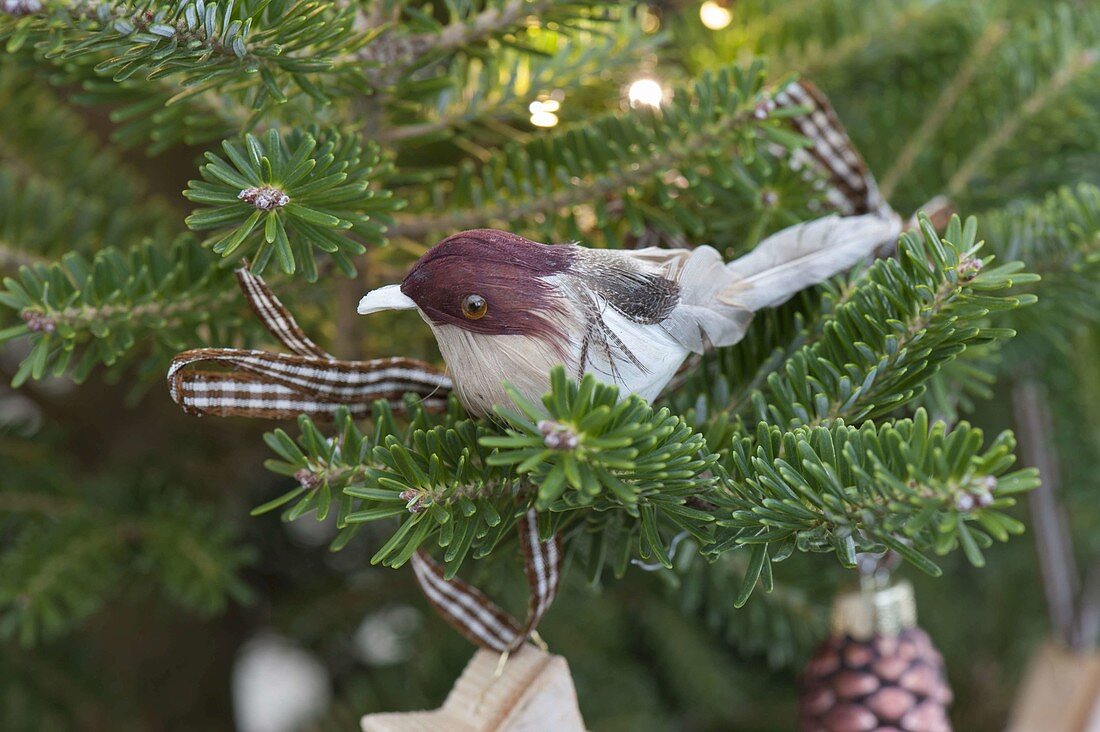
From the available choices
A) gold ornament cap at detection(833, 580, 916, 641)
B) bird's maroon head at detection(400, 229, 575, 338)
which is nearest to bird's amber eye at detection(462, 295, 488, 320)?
bird's maroon head at detection(400, 229, 575, 338)

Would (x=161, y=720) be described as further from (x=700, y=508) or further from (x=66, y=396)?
(x=700, y=508)

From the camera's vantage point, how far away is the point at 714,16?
19.4 inches

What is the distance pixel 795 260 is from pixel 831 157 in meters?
0.08

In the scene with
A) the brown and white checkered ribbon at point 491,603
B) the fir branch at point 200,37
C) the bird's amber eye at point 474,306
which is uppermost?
the fir branch at point 200,37

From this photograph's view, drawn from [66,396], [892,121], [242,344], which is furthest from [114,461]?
[892,121]

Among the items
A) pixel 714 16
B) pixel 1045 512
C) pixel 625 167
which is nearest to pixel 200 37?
pixel 625 167

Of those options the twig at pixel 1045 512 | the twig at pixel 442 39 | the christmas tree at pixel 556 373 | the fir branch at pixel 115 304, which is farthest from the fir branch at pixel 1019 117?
the fir branch at pixel 115 304

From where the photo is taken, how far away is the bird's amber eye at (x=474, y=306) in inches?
9.9

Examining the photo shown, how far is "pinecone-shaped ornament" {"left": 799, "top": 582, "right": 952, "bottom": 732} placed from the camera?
0.37m

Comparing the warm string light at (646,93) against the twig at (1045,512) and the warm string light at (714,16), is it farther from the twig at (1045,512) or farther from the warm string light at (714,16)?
the twig at (1045,512)

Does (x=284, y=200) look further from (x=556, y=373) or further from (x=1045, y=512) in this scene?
(x=1045, y=512)

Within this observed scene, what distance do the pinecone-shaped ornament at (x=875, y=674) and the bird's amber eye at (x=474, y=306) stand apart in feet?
0.75

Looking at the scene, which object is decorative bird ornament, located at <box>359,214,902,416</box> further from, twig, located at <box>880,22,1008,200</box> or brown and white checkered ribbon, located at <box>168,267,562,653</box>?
twig, located at <box>880,22,1008,200</box>

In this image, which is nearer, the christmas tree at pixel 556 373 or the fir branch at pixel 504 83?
the christmas tree at pixel 556 373
